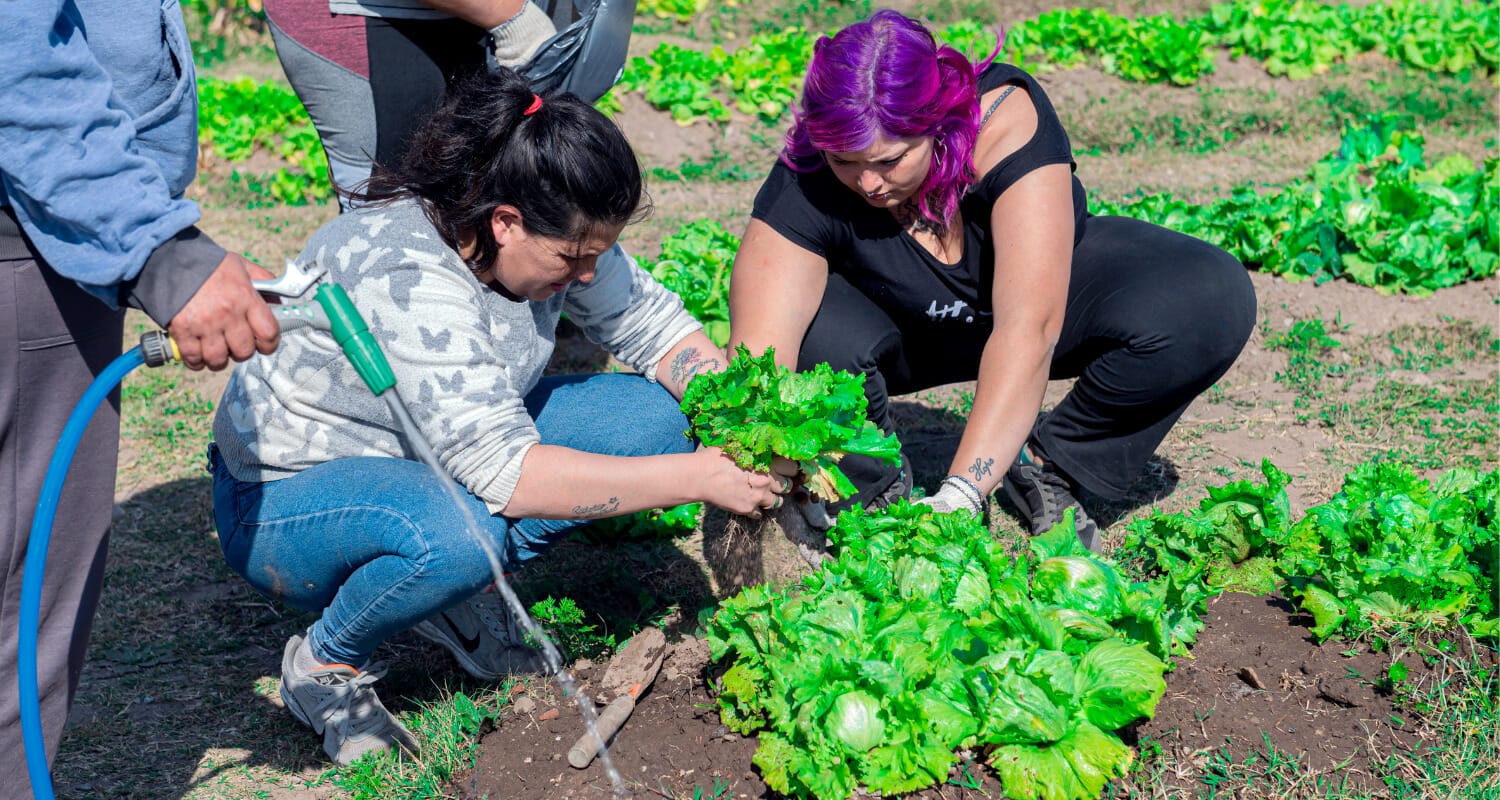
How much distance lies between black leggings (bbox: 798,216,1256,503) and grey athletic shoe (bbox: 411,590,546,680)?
43.2 inches

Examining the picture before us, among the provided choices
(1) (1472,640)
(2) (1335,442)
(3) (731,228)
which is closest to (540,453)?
(1) (1472,640)

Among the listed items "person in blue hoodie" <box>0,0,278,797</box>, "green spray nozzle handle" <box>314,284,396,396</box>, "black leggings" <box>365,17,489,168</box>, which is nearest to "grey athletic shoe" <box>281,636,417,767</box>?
"person in blue hoodie" <box>0,0,278,797</box>

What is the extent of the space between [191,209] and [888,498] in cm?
222

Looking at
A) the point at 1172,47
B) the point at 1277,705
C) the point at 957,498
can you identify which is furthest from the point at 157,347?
the point at 1172,47

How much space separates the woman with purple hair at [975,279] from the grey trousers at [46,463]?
163 centimetres

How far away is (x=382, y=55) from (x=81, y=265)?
58.8 inches

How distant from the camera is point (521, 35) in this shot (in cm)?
325

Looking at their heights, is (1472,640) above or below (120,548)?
above

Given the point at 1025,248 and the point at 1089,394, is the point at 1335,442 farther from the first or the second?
the point at 1025,248

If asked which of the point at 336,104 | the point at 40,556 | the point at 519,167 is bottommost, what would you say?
the point at 40,556

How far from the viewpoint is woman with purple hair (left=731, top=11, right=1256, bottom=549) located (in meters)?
3.02

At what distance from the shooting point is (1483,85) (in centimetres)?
887

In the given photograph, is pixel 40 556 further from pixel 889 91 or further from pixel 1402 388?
pixel 1402 388

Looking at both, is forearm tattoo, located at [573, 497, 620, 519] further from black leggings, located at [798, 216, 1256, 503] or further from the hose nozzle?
black leggings, located at [798, 216, 1256, 503]
